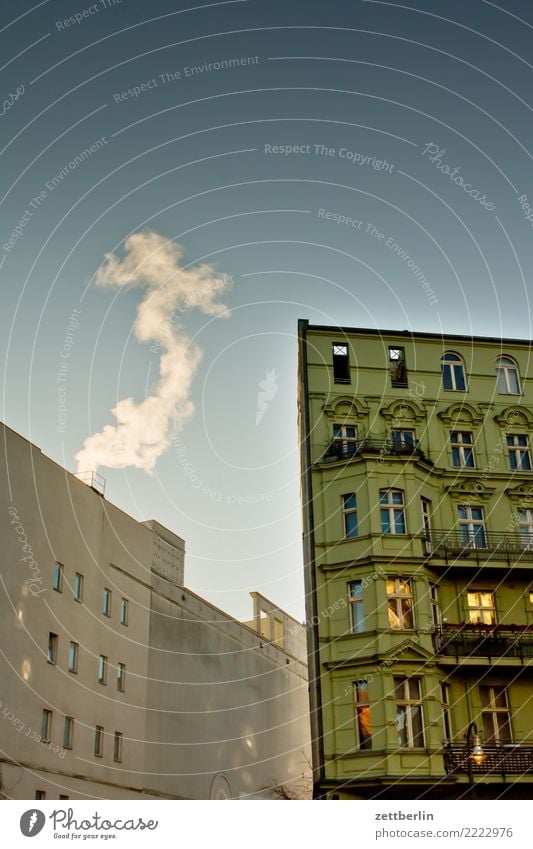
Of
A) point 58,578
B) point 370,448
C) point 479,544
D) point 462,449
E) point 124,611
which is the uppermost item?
point 462,449

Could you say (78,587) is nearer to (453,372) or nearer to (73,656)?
(73,656)

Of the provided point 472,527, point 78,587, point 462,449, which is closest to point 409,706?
point 472,527

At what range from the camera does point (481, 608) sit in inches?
1547

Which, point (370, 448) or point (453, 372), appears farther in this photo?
point (453, 372)

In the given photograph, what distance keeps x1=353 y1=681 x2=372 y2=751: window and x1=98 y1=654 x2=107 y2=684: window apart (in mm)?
18577

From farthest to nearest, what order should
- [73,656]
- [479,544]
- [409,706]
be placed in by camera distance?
[73,656] → [479,544] → [409,706]

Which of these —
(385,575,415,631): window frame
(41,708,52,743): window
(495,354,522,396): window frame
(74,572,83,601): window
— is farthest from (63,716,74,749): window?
(495,354,522,396): window frame

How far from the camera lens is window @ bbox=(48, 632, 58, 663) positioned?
46566 mm

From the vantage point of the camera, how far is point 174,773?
57.1 meters

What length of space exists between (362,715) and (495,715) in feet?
17.2

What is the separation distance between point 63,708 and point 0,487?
36.0ft

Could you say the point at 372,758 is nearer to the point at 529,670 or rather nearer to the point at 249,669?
the point at 529,670

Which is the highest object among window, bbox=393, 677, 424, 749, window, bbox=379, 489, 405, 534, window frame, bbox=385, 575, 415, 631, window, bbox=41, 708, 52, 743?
window, bbox=379, 489, 405, 534

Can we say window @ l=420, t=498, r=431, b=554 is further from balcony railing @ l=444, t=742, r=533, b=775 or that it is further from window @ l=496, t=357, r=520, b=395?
balcony railing @ l=444, t=742, r=533, b=775
